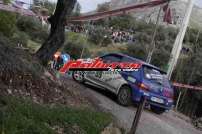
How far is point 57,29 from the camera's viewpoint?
12500mm

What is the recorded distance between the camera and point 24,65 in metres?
10.6

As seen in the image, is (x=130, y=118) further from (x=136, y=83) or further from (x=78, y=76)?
(x=78, y=76)

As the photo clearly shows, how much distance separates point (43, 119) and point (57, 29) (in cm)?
402

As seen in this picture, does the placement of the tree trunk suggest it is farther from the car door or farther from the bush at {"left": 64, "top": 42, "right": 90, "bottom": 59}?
the bush at {"left": 64, "top": 42, "right": 90, "bottom": 59}

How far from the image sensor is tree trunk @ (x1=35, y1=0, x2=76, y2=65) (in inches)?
480

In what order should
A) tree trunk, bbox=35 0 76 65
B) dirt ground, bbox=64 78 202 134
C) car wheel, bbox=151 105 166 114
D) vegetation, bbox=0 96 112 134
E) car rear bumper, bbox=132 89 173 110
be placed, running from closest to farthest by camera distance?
vegetation, bbox=0 96 112 134
tree trunk, bbox=35 0 76 65
dirt ground, bbox=64 78 202 134
car rear bumper, bbox=132 89 173 110
car wheel, bbox=151 105 166 114

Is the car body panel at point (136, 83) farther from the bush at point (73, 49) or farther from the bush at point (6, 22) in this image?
the bush at point (73, 49)

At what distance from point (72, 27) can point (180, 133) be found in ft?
133

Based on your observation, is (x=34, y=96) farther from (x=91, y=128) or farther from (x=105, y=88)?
(x=105, y=88)

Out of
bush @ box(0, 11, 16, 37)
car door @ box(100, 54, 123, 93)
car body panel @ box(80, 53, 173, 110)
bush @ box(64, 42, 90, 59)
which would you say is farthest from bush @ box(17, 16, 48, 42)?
car body panel @ box(80, 53, 173, 110)

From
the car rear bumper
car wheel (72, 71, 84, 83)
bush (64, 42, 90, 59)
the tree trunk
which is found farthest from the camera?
bush (64, 42, 90, 59)

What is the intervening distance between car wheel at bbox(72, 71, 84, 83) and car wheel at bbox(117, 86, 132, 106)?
8.14ft

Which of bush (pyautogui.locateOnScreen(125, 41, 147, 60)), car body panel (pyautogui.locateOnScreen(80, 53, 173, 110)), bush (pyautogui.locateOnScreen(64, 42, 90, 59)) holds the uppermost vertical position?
car body panel (pyautogui.locateOnScreen(80, 53, 173, 110))

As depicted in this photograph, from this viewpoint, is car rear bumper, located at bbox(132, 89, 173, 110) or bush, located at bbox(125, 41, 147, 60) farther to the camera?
bush, located at bbox(125, 41, 147, 60)
